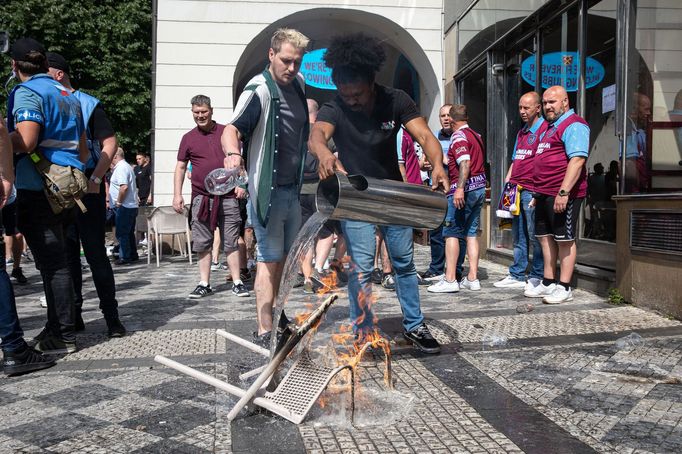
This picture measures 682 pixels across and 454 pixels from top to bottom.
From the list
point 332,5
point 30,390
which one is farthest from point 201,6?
point 30,390

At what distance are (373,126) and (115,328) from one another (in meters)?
2.40

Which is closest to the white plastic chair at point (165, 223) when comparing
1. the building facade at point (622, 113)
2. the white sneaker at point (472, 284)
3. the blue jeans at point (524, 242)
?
the building facade at point (622, 113)

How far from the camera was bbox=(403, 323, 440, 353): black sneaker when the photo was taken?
13.8 ft

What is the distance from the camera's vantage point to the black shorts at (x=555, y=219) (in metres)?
5.87

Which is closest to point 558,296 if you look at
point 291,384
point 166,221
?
point 291,384

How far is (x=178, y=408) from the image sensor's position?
3.21m

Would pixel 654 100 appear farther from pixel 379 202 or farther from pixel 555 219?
pixel 379 202

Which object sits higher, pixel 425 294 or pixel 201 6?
pixel 201 6

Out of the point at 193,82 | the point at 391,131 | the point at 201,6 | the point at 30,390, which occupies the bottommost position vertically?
the point at 30,390

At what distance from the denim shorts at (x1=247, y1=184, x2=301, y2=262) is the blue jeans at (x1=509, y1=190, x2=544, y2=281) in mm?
2941

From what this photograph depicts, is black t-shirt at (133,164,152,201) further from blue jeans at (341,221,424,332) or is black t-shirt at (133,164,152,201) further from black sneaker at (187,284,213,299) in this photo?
blue jeans at (341,221,424,332)

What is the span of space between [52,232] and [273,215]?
1.43 m

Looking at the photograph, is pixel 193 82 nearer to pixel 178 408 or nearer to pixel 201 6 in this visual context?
pixel 201 6

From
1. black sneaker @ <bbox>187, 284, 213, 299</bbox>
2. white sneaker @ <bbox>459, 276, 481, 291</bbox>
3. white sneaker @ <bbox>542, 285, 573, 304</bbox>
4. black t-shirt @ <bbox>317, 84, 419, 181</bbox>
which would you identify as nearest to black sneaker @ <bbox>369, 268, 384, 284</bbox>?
white sneaker @ <bbox>459, 276, 481, 291</bbox>
